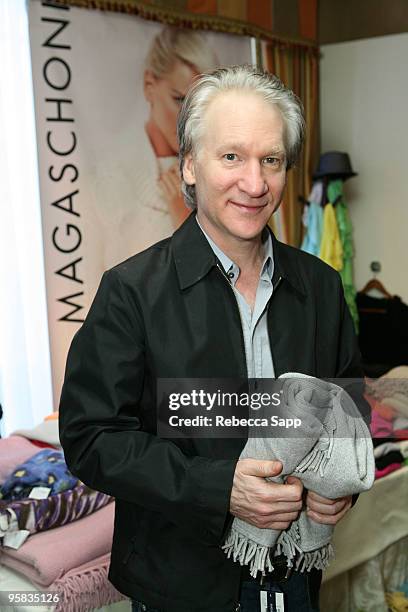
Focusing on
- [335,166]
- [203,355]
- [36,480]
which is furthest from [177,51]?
[203,355]

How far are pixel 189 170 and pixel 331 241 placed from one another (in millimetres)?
3028

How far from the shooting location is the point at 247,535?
1261mm

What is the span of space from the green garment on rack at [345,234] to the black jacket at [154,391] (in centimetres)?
300

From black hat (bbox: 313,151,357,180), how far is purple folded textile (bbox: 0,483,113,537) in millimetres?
2692

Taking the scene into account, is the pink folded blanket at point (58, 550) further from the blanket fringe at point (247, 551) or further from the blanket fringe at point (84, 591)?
the blanket fringe at point (247, 551)

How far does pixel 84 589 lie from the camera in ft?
6.11

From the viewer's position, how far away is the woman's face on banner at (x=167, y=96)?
3.75 metres

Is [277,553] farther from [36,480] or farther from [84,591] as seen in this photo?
[36,480]

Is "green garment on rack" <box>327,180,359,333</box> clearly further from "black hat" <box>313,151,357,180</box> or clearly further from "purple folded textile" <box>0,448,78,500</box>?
"purple folded textile" <box>0,448,78,500</box>

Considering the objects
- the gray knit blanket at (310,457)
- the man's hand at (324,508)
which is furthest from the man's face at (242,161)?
the man's hand at (324,508)

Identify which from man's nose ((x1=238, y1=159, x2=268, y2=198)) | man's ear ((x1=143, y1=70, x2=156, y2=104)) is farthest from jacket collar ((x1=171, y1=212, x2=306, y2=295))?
man's ear ((x1=143, y1=70, x2=156, y2=104))

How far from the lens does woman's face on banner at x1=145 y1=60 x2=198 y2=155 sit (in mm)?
3754

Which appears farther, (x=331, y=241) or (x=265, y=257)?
(x=331, y=241)

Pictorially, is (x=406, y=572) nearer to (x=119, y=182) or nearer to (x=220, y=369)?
(x=220, y=369)
